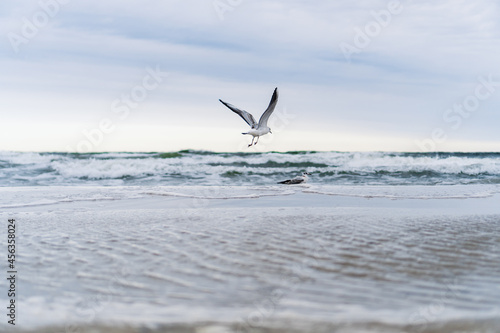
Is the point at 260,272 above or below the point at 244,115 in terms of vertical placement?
below

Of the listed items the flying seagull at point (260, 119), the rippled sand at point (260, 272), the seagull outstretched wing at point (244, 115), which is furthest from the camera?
the seagull outstretched wing at point (244, 115)

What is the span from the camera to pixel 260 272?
3.49 m

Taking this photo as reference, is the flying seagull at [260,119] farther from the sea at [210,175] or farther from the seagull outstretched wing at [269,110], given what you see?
the sea at [210,175]

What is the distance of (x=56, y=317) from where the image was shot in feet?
8.85

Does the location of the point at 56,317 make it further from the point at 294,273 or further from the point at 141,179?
the point at 141,179

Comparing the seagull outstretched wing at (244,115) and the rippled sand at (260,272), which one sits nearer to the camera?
the rippled sand at (260,272)

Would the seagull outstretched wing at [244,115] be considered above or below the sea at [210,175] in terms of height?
above

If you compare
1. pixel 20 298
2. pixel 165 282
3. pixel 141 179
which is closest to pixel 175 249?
pixel 165 282

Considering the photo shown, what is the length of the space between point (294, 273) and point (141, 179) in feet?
42.6

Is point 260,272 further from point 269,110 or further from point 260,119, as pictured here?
point 260,119

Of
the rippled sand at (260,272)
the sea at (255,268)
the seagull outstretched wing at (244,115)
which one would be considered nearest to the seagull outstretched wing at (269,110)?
the seagull outstretched wing at (244,115)

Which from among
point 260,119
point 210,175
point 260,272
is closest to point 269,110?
point 260,119

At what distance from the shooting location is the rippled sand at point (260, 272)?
2.61m

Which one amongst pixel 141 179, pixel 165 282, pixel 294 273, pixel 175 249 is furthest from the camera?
pixel 141 179
